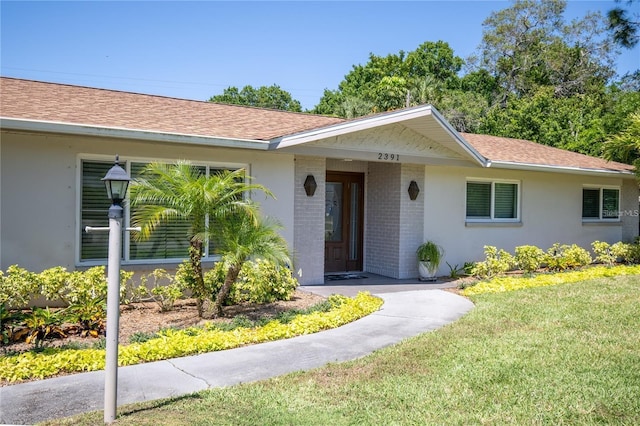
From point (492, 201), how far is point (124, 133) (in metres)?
9.91

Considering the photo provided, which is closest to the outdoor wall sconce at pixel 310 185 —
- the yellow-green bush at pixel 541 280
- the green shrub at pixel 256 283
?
the green shrub at pixel 256 283

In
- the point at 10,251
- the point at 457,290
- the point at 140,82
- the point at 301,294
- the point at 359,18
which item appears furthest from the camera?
the point at 140,82

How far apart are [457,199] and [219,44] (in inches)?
459

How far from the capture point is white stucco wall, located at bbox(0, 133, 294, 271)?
837cm

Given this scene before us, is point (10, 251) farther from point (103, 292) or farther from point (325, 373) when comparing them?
point (325, 373)

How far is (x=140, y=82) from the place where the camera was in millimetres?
43875

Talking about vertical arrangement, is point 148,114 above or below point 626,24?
below

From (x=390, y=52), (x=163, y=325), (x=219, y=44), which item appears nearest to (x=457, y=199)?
A: (x=163, y=325)

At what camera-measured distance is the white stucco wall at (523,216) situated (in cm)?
1347

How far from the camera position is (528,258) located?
13.7 m

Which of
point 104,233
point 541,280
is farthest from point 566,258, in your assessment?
point 104,233

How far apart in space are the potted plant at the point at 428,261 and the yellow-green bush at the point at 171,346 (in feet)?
13.8

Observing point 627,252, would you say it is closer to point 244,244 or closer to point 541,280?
point 541,280

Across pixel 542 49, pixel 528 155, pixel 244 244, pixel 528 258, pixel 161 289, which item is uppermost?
pixel 542 49
